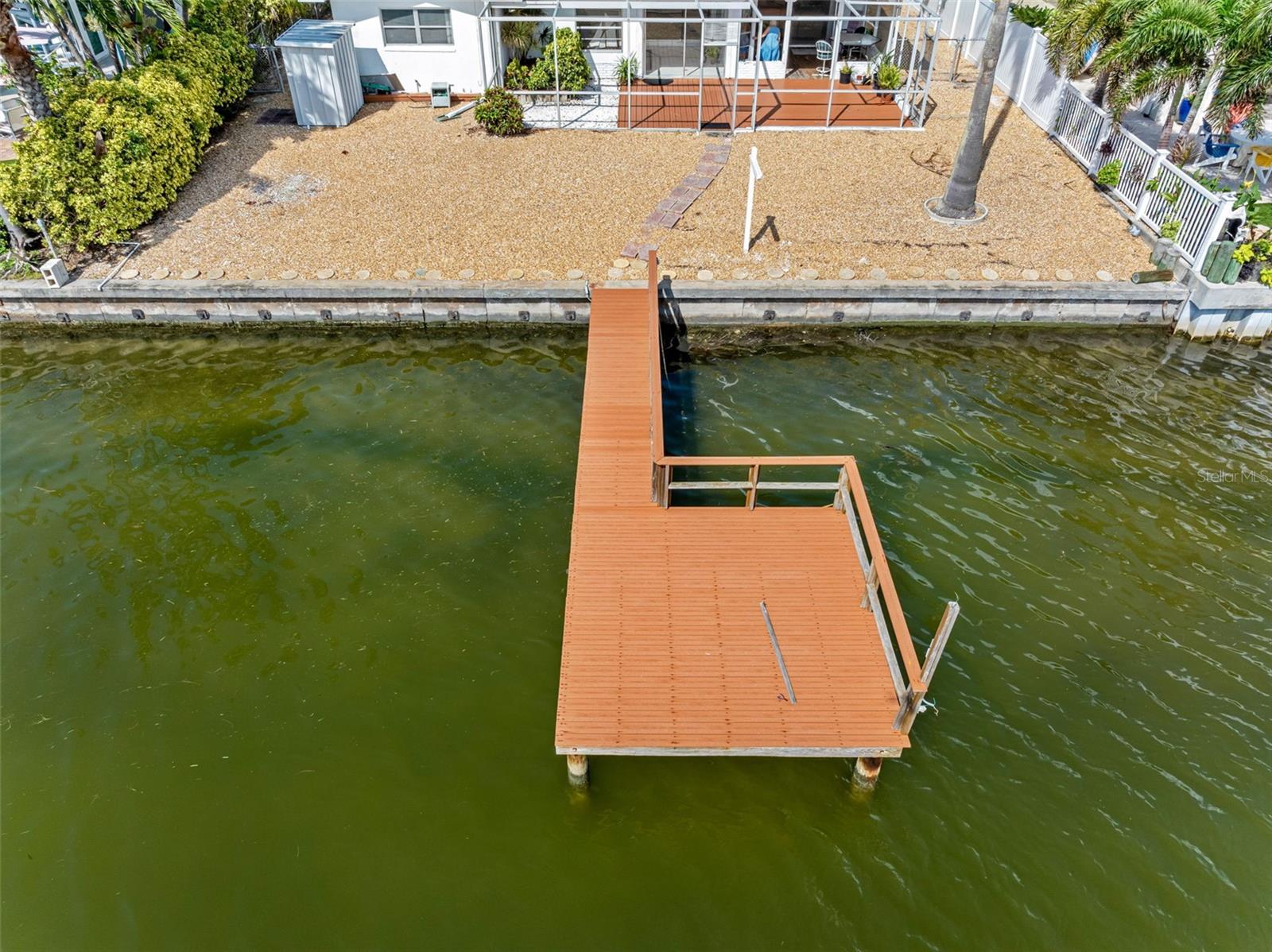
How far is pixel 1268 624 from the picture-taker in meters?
9.85

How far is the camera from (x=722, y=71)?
76.4 feet

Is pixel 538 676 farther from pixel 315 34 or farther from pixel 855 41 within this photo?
pixel 855 41

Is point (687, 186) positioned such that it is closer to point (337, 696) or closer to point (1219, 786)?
point (337, 696)

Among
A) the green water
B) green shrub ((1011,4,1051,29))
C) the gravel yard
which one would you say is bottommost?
the green water

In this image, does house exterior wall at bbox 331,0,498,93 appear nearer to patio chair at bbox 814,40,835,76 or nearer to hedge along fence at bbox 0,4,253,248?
hedge along fence at bbox 0,4,253,248

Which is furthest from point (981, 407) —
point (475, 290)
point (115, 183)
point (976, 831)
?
point (115, 183)

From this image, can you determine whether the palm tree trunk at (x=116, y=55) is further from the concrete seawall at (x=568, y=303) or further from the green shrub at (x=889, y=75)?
the green shrub at (x=889, y=75)

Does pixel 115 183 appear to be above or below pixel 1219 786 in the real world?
above

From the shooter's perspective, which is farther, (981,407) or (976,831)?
(981,407)

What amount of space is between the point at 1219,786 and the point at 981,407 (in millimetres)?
6873

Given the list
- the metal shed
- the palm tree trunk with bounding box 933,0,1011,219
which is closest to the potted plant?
the palm tree trunk with bounding box 933,0,1011,219

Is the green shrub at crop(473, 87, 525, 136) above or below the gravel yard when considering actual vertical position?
above

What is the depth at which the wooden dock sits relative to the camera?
7789mm

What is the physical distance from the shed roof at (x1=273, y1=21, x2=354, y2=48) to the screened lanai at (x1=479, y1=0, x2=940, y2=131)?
373 centimetres
